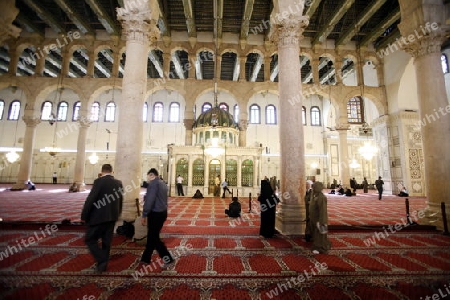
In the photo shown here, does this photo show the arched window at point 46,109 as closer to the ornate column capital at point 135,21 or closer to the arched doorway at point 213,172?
the arched doorway at point 213,172

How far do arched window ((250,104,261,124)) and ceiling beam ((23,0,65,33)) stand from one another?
46.6 feet

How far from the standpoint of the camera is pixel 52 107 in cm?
1944

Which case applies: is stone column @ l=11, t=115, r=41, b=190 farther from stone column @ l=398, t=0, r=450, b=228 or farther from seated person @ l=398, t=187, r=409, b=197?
seated person @ l=398, t=187, r=409, b=197

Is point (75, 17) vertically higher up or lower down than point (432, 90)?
higher up

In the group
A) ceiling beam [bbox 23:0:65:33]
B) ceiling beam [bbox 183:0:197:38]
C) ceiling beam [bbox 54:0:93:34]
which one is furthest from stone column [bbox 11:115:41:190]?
ceiling beam [bbox 183:0:197:38]

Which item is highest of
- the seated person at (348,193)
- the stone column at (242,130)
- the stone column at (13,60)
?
the stone column at (13,60)

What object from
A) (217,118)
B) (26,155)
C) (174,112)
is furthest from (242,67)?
(26,155)

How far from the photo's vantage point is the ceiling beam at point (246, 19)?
33.2 feet

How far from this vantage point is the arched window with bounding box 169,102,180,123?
20.1 meters

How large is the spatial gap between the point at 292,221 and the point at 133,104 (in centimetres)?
391

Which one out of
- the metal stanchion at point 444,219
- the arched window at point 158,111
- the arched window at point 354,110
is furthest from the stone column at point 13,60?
the arched window at point 354,110

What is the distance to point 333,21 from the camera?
11.2 m

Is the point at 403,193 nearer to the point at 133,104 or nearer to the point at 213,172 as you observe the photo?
the point at 213,172

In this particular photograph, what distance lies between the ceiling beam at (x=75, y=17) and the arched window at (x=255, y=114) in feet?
42.5
